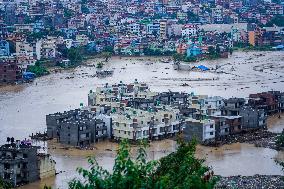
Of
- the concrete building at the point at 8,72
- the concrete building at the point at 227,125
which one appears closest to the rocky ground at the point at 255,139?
the concrete building at the point at 227,125

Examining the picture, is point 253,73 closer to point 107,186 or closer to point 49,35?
point 49,35

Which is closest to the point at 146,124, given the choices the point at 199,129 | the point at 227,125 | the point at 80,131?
the point at 199,129

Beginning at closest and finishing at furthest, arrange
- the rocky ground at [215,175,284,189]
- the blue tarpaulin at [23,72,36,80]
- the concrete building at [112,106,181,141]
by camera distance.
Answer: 1. the rocky ground at [215,175,284,189]
2. the concrete building at [112,106,181,141]
3. the blue tarpaulin at [23,72,36,80]

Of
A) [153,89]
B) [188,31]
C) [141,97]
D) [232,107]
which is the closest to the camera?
[232,107]

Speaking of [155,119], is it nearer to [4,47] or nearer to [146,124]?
[146,124]

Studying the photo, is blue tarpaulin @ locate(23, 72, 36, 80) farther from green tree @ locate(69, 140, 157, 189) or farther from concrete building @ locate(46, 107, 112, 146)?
green tree @ locate(69, 140, 157, 189)

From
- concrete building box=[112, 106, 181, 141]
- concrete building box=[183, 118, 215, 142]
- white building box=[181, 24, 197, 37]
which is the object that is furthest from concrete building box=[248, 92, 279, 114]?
white building box=[181, 24, 197, 37]

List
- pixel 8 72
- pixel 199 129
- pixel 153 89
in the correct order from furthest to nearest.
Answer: pixel 8 72
pixel 153 89
pixel 199 129
